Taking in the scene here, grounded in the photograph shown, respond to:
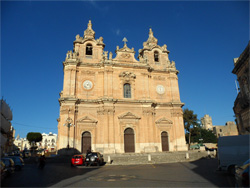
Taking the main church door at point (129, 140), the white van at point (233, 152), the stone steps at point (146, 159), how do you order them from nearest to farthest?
the white van at point (233, 152), the stone steps at point (146, 159), the main church door at point (129, 140)

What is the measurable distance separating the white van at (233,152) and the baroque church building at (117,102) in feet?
50.0

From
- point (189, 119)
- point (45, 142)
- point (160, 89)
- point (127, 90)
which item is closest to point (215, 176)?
point (127, 90)

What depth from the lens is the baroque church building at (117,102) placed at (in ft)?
81.3

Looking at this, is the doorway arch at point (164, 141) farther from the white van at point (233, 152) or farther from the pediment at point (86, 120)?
the white van at point (233, 152)

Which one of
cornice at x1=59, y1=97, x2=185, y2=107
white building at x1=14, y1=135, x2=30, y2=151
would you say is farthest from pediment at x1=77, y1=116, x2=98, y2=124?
white building at x1=14, y1=135, x2=30, y2=151

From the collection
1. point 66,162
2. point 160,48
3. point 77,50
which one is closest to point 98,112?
point 66,162

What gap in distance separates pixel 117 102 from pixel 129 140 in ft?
17.9

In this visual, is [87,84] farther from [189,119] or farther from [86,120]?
[189,119]

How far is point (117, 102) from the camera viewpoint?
87.7ft

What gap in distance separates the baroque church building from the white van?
50.0 feet

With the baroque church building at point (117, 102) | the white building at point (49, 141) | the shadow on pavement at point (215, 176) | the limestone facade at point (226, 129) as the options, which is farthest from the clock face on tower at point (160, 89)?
the white building at point (49, 141)

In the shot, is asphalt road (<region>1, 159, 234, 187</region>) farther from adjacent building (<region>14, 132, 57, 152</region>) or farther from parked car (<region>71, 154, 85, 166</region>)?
adjacent building (<region>14, 132, 57, 152</region>)

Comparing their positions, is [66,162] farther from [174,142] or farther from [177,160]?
[174,142]

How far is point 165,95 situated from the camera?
97.6ft
